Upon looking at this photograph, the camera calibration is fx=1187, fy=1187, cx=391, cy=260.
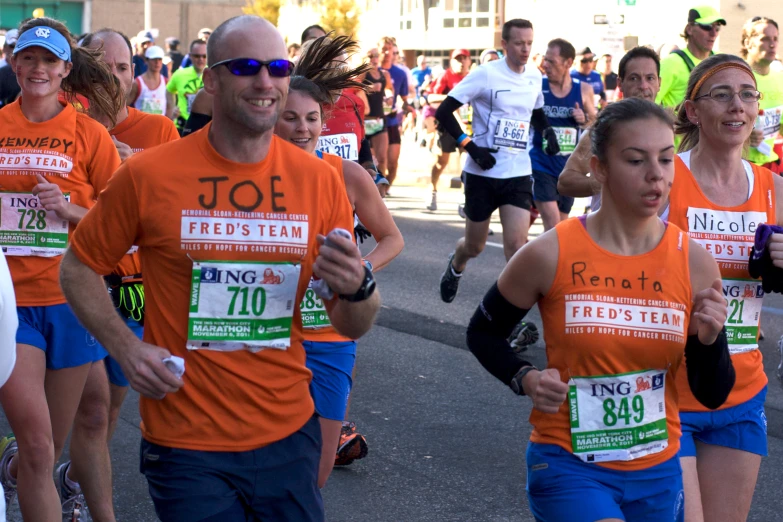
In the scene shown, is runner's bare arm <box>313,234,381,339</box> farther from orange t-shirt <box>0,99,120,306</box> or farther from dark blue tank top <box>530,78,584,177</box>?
dark blue tank top <box>530,78,584,177</box>

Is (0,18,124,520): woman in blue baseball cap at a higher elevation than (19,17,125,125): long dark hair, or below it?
below

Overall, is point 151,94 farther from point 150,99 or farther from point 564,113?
point 564,113

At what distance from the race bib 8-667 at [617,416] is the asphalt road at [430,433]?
6.05 feet

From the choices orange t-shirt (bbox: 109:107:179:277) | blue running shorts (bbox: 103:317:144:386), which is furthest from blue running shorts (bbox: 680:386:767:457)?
orange t-shirt (bbox: 109:107:179:277)

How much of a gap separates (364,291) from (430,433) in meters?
3.38

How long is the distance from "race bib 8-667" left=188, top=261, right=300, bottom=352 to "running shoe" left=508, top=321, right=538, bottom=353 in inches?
194

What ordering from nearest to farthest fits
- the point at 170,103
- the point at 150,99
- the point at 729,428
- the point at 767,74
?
the point at 729,428 < the point at 767,74 < the point at 150,99 < the point at 170,103

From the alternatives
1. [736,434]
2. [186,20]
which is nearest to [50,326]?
[736,434]

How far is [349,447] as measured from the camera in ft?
18.4

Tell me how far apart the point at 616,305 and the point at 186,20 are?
64521 millimetres

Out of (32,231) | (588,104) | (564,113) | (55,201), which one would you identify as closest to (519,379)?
(55,201)

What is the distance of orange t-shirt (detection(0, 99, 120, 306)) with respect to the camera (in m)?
4.39

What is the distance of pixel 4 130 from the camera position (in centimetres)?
458

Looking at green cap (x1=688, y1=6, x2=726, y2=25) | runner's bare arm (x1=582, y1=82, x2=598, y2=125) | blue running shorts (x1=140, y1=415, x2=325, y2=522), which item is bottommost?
blue running shorts (x1=140, y1=415, x2=325, y2=522)
